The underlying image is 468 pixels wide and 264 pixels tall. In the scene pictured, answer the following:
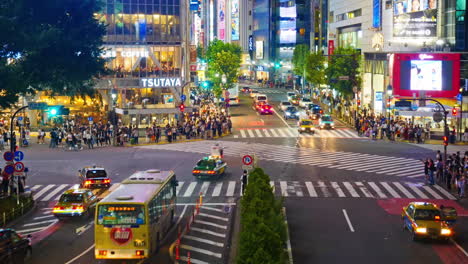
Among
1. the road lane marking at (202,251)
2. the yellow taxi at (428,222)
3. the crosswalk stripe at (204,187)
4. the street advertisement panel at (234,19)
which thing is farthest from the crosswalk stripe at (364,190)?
the street advertisement panel at (234,19)

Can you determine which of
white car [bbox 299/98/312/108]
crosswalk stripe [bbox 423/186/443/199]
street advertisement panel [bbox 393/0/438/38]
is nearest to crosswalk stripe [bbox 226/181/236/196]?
crosswalk stripe [bbox 423/186/443/199]

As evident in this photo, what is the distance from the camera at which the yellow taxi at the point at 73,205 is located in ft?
98.7

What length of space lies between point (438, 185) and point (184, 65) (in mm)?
48664

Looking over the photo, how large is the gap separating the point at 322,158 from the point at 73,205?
24439mm

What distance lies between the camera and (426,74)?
2594 inches

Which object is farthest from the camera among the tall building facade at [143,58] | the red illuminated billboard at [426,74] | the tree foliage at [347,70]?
the tree foliage at [347,70]

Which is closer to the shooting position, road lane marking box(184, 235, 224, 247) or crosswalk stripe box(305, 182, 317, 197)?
road lane marking box(184, 235, 224, 247)

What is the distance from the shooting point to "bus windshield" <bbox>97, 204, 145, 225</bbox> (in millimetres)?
22688

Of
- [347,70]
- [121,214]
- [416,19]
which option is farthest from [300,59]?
[121,214]

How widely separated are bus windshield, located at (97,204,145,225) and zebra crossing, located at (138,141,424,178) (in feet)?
80.8

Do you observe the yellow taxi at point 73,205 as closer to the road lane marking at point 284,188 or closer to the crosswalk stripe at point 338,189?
the road lane marking at point 284,188

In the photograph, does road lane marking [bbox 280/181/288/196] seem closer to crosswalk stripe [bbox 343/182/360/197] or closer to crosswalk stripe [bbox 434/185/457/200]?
crosswalk stripe [bbox 343/182/360/197]

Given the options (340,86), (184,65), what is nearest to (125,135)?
(184,65)

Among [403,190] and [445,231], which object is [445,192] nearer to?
[403,190]
